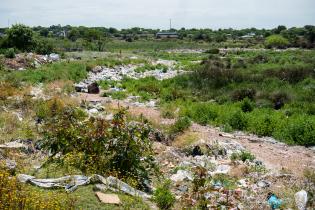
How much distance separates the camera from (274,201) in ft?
20.9

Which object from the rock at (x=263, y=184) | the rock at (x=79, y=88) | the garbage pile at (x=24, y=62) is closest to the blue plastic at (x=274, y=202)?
the rock at (x=263, y=184)

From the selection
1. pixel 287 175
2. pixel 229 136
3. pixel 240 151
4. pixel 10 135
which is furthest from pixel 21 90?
pixel 287 175

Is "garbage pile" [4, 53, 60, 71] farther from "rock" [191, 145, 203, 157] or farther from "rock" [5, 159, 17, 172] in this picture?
"rock" [5, 159, 17, 172]

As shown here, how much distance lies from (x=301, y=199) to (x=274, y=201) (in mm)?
436

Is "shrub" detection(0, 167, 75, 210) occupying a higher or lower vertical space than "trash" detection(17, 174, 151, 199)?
higher

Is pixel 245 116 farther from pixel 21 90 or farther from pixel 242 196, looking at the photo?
pixel 21 90

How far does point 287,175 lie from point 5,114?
702 centimetres

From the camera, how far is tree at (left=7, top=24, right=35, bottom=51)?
97.0 ft

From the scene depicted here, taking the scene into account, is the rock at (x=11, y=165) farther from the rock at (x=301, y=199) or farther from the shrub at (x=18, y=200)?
the rock at (x=301, y=199)

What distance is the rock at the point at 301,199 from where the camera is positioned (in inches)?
247

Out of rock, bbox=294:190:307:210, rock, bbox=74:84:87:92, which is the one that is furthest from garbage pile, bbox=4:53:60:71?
rock, bbox=294:190:307:210

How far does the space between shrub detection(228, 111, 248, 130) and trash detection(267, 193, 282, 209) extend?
5307 millimetres

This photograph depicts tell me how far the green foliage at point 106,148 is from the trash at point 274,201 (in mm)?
2020

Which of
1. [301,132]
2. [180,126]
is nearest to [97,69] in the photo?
[180,126]
